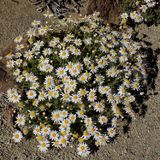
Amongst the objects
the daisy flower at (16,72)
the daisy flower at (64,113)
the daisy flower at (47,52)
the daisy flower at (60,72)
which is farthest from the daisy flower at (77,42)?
the daisy flower at (64,113)

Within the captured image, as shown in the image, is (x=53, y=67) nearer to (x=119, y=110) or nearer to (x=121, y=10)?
(x=119, y=110)

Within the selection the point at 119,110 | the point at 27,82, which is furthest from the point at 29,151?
the point at 119,110

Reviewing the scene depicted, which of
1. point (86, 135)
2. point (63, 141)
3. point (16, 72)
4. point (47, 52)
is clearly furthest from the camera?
point (47, 52)

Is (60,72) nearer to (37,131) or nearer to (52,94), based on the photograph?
(52,94)

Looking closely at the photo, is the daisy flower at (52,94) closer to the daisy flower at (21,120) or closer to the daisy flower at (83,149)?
the daisy flower at (21,120)

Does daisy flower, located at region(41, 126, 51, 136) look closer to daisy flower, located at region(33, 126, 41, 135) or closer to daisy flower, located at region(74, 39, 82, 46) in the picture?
daisy flower, located at region(33, 126, 41, 135)

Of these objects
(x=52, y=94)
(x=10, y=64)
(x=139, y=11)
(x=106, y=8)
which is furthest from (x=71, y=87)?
(x=139, y=11)
